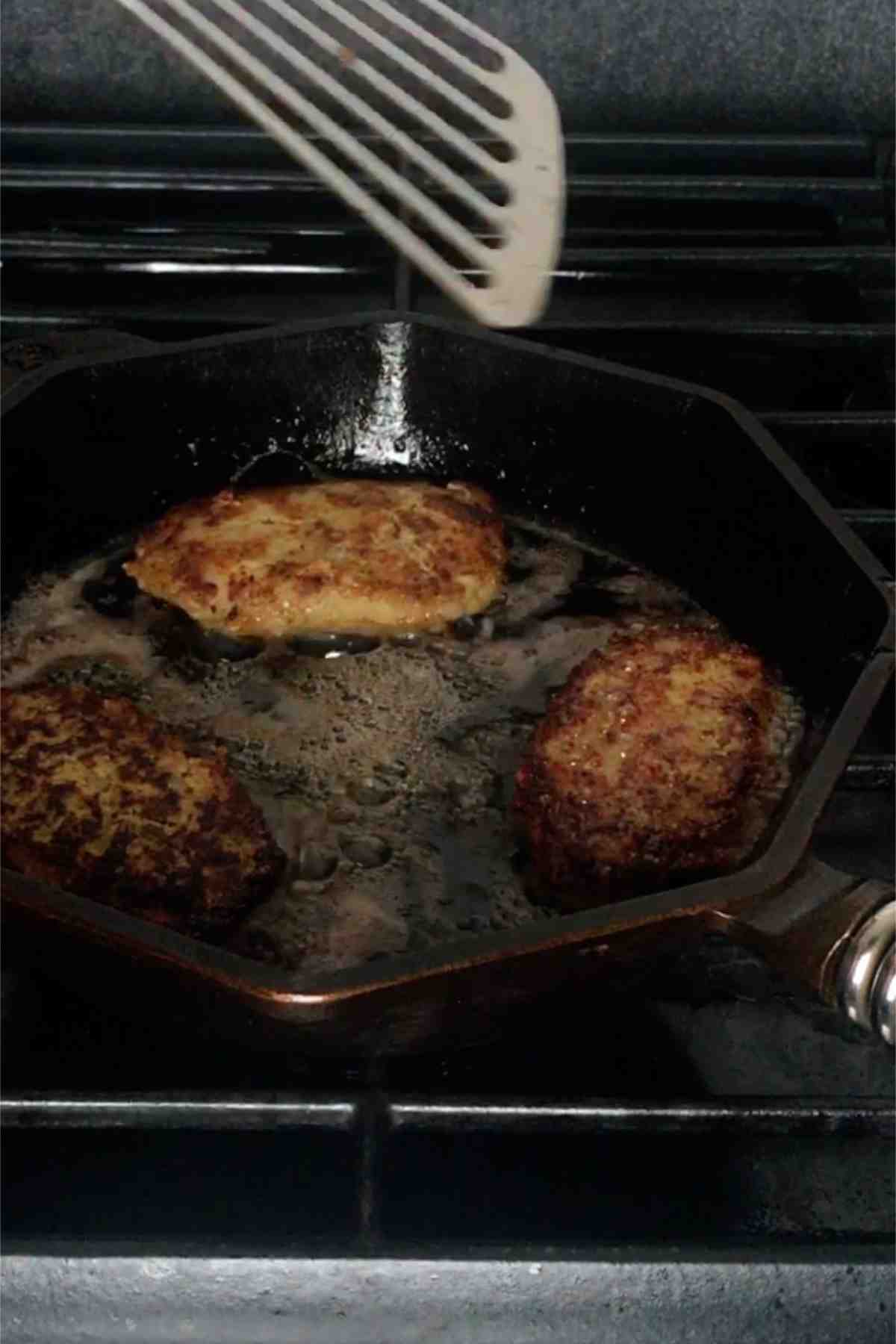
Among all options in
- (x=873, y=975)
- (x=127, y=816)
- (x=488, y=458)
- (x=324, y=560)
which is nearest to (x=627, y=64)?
(x=488, y=458)

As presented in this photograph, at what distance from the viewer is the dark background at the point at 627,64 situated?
4.65 ft

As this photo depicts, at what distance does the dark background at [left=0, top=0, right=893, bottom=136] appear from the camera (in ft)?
4.65

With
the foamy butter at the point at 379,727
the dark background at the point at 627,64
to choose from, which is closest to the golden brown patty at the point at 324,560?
the foamy butter at the point at 379,727

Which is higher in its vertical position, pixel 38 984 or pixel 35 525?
pixel 35 525

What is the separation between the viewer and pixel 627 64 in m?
1.45

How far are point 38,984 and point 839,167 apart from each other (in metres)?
1.05

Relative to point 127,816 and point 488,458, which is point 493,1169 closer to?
point 127,816

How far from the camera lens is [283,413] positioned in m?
1.14

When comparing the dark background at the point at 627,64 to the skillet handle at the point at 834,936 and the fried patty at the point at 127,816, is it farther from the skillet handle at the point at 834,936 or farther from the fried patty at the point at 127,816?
the skillet handle at the point at 834,936

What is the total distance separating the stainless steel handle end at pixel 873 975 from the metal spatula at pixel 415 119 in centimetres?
64

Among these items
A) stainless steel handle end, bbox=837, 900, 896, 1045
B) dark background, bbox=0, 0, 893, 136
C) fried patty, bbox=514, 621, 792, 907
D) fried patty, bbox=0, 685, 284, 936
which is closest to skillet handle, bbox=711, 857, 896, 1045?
stainless steel handle end, bbox=837, 900, 896, 1045

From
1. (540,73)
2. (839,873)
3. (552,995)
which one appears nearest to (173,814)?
(552,995)

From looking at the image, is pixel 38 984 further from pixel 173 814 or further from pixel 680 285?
pixel 680 285

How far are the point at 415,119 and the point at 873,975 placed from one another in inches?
37.4
